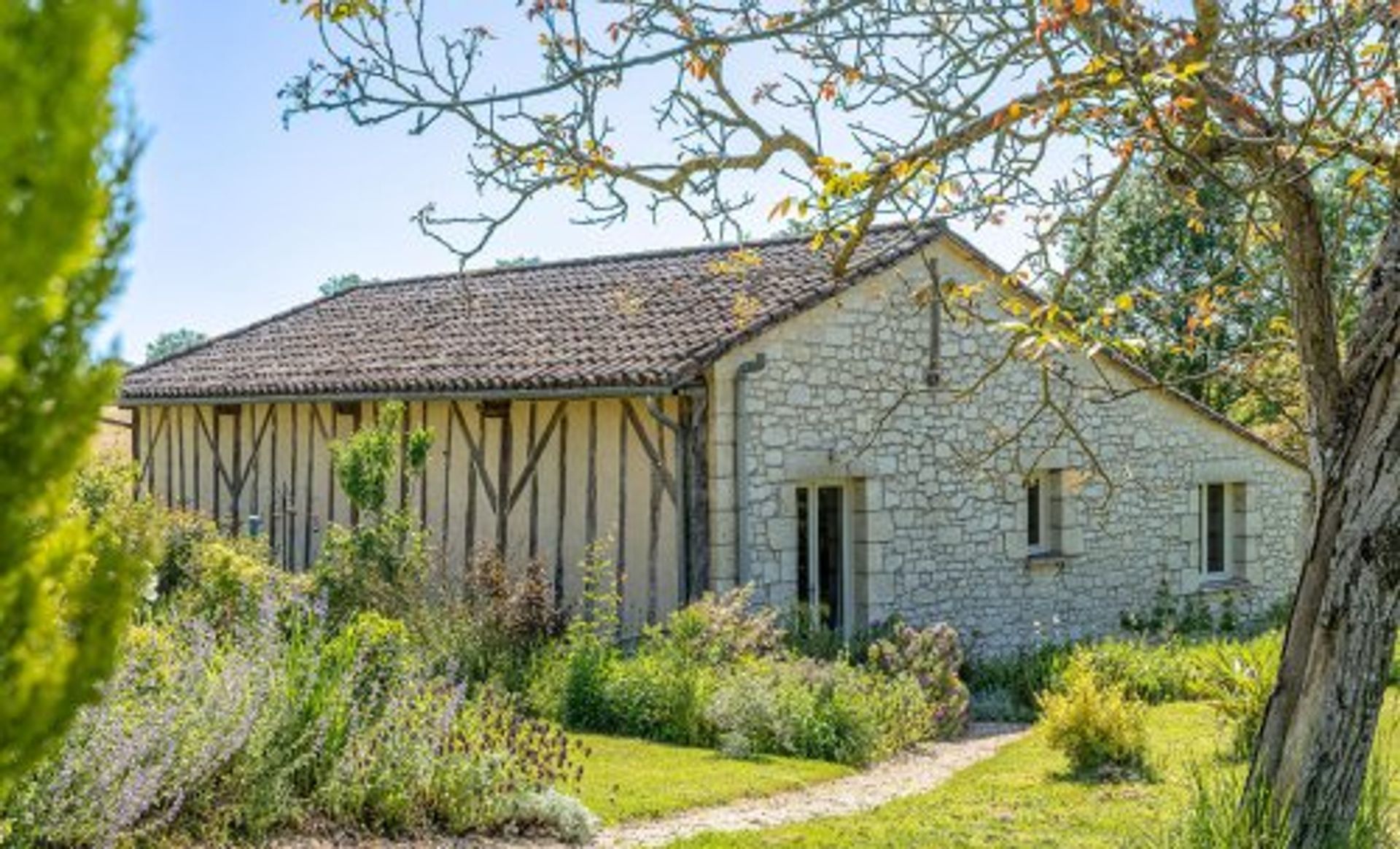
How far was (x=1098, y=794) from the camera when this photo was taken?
388 inches

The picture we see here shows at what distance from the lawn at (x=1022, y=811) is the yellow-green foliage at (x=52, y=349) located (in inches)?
219

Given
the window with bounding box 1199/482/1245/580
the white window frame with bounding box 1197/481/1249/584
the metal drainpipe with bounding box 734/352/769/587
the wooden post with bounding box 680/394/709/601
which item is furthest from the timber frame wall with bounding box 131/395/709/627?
the window with bounding box 1199/482/1245/580

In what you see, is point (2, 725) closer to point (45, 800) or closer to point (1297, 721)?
point (45, 800)

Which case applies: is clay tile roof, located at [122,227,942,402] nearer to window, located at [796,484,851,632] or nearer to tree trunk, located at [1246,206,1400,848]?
window, located at [796,484,851,632]

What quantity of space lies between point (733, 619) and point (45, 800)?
271 inches

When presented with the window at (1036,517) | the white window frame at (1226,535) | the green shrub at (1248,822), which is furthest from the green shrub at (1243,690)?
the white window frame at (1226,535)

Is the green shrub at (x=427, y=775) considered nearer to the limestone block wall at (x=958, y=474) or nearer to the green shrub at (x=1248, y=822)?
the green shrub at (x=1248, y=822)

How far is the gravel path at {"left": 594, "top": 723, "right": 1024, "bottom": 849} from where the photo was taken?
8508 millimetres

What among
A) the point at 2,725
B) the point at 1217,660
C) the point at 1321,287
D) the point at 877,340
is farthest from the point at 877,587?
the point at 2,725

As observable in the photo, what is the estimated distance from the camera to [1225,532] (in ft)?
65.2

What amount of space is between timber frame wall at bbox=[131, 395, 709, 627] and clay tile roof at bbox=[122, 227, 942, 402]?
373mm

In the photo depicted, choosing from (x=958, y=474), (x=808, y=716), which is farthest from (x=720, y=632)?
(x=958, y=474)

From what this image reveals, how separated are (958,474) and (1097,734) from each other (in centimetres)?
584

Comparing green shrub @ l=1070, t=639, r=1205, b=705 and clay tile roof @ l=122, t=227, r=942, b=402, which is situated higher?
clay tile roof @ l=122, t=227, r=942, b=402
